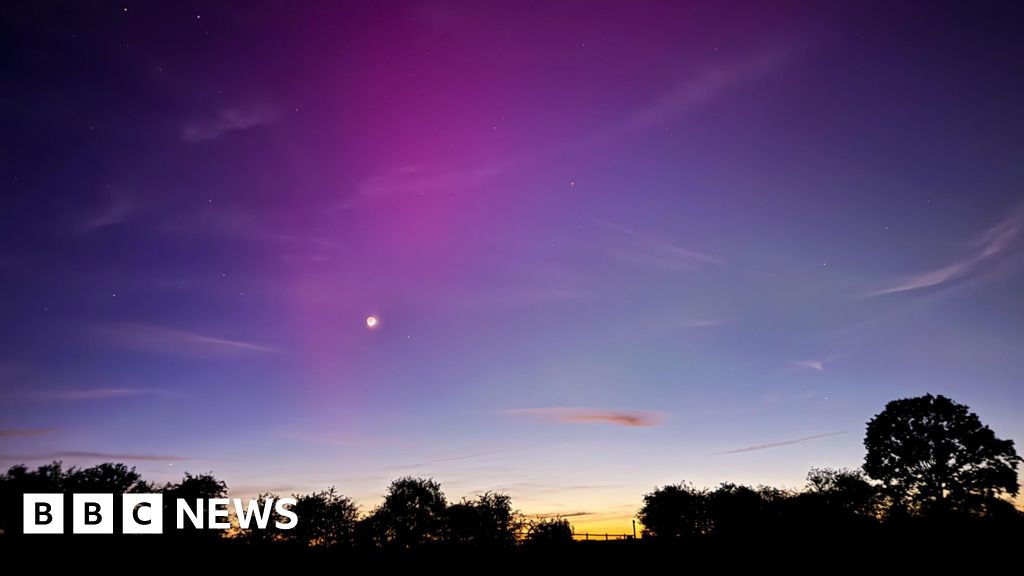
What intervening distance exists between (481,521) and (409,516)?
1444 cm

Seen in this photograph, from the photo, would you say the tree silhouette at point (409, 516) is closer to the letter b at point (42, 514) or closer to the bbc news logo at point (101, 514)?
the bbc news logo at point (101, 514)

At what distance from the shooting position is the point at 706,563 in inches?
1510

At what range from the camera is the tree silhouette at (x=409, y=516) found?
9731 centimetres

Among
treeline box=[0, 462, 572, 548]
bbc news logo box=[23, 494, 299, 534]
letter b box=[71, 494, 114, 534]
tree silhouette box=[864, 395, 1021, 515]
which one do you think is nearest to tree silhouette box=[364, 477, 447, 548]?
treeline box=[0, 462, 572, 548]

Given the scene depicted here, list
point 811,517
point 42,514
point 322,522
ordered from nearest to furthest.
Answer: point 811,517 → point 42,514 → point 322,522

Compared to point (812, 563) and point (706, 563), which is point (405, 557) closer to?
point (706, 563)

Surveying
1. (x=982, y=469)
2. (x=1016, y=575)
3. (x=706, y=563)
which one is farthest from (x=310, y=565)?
(x=982, y=469)

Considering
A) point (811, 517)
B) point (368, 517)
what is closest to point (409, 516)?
point (368, 517)

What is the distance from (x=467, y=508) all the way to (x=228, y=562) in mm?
54066

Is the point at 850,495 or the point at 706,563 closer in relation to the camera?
the point at 706,563

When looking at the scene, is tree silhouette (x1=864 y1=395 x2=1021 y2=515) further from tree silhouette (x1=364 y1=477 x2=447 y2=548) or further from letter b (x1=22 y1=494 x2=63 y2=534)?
letter b (x1=22 y1=494 x2=63 y2=534)

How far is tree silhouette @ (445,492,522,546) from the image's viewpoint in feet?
322

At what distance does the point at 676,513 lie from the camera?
99.4 metres

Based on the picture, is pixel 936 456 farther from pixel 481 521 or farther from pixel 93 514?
pixel 93 514
